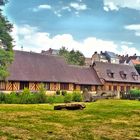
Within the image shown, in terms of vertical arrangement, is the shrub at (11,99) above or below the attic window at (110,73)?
below

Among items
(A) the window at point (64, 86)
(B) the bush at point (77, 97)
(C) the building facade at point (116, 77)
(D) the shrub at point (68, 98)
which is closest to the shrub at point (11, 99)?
(D) the shrub at point (68, 98)

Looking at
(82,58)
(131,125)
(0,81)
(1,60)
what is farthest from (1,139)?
(82,58)

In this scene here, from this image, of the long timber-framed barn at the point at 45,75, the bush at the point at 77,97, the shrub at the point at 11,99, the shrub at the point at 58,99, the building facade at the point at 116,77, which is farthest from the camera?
the building facade at the point at 116,77

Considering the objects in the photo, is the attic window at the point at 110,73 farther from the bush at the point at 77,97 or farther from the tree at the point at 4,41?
the tree at the point at 4,41

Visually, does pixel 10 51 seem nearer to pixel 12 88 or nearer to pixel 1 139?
pixel 12 88

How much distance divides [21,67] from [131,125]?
46.7 meters

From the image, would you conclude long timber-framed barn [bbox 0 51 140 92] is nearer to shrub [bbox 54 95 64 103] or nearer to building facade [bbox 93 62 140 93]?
building facade [bbox 93 62 140 93]

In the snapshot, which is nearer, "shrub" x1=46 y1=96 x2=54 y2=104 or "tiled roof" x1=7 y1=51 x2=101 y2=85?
"shrub" x1=46 y1=96 x2=54 y2=104

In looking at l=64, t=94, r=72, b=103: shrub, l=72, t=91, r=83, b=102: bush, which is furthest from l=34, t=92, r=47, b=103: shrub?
l=72, t=91, r=83, b=102: bush

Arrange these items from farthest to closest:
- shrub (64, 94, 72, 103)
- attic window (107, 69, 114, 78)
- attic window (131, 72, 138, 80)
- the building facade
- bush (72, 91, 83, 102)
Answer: attic window (131, 72, 138, 80) → attic window (107, 69, 114, 78) → the building facade → bush (72, 91, 83, 102) → shrub (64, 94, 72, 103)

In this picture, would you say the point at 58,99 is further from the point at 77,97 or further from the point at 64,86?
the point at 64,86

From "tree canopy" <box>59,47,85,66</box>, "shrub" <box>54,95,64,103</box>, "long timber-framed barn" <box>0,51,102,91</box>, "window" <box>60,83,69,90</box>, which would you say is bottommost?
"shrub" <box>54,95,64,103</box>

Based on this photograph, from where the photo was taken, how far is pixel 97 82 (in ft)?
257

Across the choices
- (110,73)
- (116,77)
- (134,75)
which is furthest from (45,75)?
(134,75)
